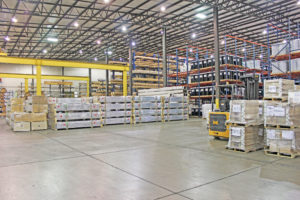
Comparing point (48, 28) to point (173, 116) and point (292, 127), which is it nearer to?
point (173, 116)

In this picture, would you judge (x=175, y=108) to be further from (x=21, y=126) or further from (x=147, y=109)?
(x=21, y=126)

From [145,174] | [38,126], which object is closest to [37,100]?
[38,126]

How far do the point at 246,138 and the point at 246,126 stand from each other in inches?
12.0

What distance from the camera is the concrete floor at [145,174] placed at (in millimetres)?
3383

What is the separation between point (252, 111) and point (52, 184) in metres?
5.03

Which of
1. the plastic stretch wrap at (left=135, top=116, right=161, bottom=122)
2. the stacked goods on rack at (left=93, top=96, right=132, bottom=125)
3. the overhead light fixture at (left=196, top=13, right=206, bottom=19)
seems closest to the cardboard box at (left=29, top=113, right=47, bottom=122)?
the stacked goods on rack at (left=93, top=96, right=132, bottom=125)

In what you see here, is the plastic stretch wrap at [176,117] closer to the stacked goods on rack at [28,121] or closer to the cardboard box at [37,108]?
the cardboard box at [37,108]

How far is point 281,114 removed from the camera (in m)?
→ 5.69

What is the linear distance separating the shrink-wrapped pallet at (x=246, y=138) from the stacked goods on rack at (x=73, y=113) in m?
7.71

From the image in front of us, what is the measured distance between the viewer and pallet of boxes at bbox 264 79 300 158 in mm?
5539

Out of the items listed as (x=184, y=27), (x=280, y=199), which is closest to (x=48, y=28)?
(x=184, y=27)

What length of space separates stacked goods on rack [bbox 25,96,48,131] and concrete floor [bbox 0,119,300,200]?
4.64m

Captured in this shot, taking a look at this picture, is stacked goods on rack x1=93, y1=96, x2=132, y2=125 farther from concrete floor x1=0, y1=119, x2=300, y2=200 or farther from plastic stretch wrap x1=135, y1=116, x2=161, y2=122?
concrete floor x1=0, y1=119, x2=300, y2=200

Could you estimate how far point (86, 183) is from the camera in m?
3.84
